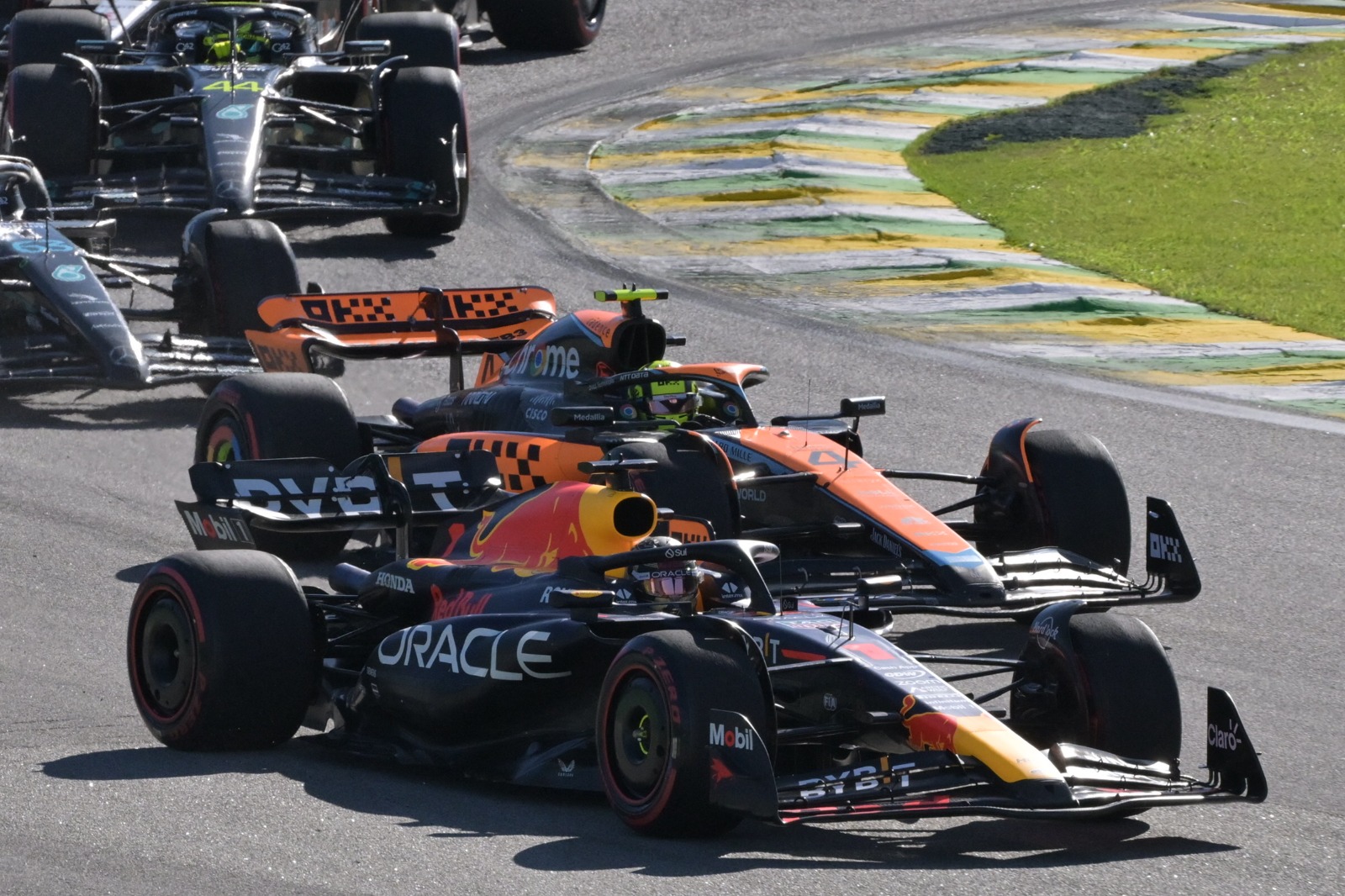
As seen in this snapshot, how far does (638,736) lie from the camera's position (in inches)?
230

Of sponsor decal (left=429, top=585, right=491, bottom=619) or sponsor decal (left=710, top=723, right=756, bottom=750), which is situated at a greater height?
sponsor decal (left=710, top=723, right=756, bottom=750)

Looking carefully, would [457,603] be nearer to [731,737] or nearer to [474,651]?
[474,651]

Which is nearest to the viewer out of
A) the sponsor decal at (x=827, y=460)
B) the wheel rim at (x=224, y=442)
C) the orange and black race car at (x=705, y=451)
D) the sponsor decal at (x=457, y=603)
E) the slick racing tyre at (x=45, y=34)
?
the sponsor decal at (x=457, y=603)

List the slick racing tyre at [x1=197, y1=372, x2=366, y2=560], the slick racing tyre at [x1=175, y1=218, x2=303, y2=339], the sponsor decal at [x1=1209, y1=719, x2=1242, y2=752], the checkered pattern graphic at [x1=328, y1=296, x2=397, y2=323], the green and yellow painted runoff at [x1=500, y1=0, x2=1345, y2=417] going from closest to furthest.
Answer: the sponsor decal at [x1=1209, y1=719, x2=1242, y2=752] → the slick racing tyre at [x1=197, y1=372, x2=366, y2=560] → the checkered pattern graphic at [x1=328, y1=296, x2=397, y2=323] → the slick racing tyre at [x1=175, y1=218, x2=303, y2=339] → the green and yellow painted runoff at [x1=500, y1=0, x2=1345, y2=417]

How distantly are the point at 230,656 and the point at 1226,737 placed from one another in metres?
3.08

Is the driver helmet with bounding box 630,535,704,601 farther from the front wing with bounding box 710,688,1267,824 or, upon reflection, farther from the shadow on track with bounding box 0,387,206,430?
the shadow on track with bounding box 0,387,206,430

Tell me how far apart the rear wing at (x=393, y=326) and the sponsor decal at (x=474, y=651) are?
4250 mm

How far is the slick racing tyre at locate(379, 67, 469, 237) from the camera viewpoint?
15.7m

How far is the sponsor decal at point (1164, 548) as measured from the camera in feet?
27.0

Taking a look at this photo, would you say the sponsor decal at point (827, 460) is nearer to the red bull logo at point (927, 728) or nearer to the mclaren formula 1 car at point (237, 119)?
the red bull logo at point (927, 728)

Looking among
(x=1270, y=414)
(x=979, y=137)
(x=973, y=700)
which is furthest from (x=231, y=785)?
(x=979, y=137)

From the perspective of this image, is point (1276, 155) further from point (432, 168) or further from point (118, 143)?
point (118, 143)

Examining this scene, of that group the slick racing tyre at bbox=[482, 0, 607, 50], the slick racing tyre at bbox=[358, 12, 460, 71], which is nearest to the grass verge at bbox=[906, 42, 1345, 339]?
the slick racing tyre at bbox=[358, 12, 460, 71]

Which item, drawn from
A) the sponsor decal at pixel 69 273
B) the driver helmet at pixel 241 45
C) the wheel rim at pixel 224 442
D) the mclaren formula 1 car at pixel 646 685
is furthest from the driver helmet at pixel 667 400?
the driver helmet at pixel 241 45
